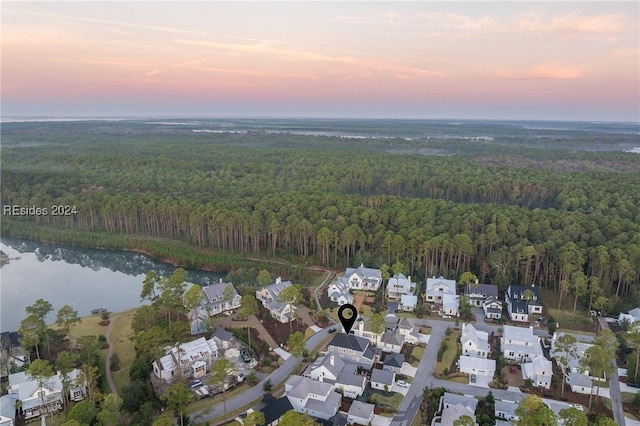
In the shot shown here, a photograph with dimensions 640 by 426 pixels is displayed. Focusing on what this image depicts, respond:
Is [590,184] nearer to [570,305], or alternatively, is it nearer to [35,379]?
[570,305]

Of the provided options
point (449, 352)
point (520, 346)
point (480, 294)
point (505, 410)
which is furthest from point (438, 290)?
point (505, 410)

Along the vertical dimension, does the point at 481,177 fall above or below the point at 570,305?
above

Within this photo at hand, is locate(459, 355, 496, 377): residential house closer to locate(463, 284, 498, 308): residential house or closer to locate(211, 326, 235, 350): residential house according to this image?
locate(463, 284, 498, 308): residential house

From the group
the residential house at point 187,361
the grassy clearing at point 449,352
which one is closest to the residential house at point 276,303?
the residential house at point 187,361

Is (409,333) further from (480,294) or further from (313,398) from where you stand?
(313,398)

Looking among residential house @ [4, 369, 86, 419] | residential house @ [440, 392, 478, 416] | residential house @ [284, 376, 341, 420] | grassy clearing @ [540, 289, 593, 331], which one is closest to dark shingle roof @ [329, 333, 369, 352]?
residential house @ [284, 376, 341, 420]

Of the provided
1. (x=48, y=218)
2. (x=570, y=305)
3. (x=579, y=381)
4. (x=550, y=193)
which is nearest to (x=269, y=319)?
(x=579, y=381)
